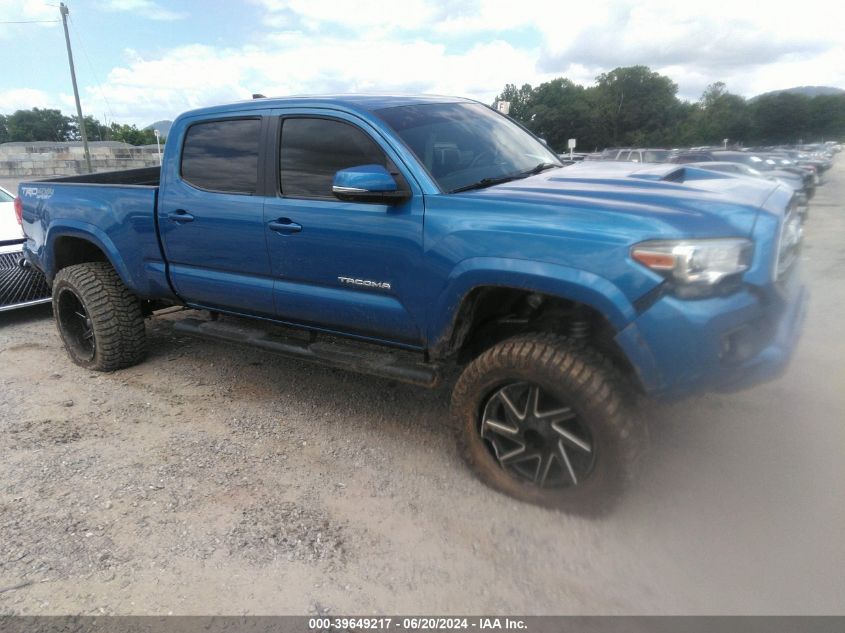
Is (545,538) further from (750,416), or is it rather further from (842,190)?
(842,190)

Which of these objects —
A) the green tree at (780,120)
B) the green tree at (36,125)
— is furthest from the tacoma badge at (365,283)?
the green tree at (780,120)

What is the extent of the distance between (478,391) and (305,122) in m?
1.84

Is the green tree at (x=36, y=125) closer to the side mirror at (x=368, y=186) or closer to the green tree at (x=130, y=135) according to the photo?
the green tree at (x=130, y=135)

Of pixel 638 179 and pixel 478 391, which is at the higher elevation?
pixel 638 179

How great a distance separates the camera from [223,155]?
3910mm

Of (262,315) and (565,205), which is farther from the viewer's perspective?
(262,315)

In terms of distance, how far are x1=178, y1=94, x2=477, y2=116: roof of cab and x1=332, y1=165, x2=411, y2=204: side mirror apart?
1.89ft

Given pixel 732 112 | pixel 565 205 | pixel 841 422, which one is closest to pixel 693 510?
pixel 841 422

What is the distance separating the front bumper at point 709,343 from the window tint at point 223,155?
2421mm

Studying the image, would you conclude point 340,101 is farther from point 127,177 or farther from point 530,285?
point 127,177

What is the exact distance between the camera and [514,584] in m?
2.49

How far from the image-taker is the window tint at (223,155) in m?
3.78

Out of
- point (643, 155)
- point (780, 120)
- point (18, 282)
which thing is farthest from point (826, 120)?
point (18, 282)

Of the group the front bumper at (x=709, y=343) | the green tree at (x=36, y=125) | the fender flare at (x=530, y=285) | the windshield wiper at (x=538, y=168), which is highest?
the green tree at (x=36, y=125)
